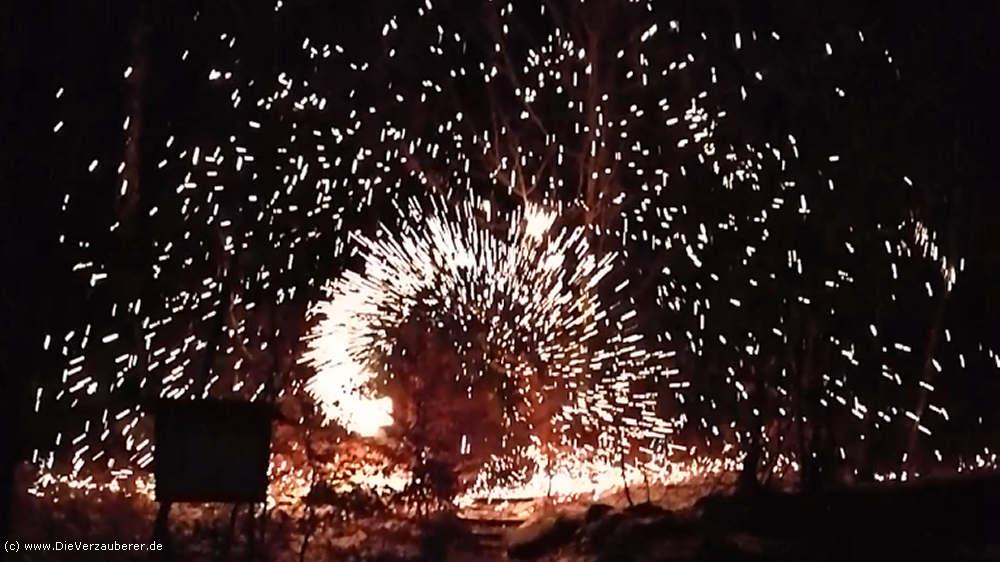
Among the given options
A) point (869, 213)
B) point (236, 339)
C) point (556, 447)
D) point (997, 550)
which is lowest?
point (997, 550)

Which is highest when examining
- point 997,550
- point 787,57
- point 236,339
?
point 787,57

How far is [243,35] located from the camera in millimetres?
14039

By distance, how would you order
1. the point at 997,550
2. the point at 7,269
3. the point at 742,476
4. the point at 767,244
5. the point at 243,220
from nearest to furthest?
the point at 997,550 → the point at 742,476 → the point at 7,269 → the point at 767,244 → the point at 243,220

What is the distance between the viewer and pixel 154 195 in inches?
548

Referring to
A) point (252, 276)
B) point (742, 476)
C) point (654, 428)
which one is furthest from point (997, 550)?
point (252, 276)

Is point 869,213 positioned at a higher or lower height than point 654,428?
higher

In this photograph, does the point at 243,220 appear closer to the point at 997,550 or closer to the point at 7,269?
the point at 7,269

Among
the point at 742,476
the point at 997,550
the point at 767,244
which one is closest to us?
the point at 997,550

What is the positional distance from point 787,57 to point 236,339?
641 centimetres

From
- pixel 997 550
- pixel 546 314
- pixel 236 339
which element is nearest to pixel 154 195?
pixel 236 339

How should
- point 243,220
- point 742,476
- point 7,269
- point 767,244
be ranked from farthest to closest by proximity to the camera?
point 243,220 → point 767,244 → point 7,269 → point 742,476

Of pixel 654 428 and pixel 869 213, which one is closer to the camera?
pixel 869 213

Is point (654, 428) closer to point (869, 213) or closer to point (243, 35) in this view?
point (869, 213)

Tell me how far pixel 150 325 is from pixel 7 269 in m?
2.28
